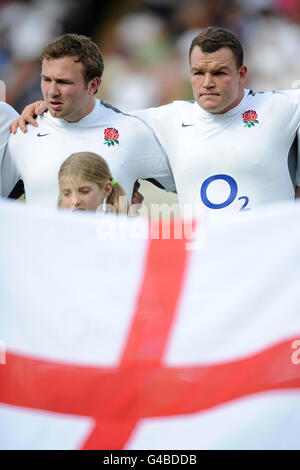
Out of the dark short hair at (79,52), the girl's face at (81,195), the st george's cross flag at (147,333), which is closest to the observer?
the st george's cross flag at (147,333)

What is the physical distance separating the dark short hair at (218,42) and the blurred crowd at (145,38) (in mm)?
3276

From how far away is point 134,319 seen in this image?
7.19 ft

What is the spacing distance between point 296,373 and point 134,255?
0.57m

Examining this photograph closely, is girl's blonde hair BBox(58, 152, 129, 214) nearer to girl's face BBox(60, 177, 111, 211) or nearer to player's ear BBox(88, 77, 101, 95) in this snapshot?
girl's face BBox(60, 177, 111, 211)

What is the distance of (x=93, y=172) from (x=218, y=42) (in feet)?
2.93

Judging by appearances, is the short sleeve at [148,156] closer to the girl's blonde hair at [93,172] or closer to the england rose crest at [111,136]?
the england rose crest at [111,136]

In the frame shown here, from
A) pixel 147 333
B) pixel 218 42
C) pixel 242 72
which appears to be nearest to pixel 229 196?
pixel 242 72

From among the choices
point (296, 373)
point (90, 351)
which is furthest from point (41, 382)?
point (296, 373)

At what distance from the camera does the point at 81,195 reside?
275 cm

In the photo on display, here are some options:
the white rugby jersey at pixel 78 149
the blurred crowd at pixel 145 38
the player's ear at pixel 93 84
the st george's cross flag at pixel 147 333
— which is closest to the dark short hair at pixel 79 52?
the player's ear at pixel 93 84

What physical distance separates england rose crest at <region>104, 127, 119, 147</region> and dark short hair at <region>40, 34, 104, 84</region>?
0.23 meters

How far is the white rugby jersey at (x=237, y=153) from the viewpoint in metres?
3.34

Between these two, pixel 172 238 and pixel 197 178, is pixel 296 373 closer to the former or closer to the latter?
pixel 172 238

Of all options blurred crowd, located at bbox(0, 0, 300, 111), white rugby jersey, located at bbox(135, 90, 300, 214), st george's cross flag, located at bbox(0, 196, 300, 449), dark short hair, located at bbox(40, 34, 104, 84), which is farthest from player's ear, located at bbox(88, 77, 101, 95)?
blurred crowd, located at bbox(0, 0, 300, 111)
